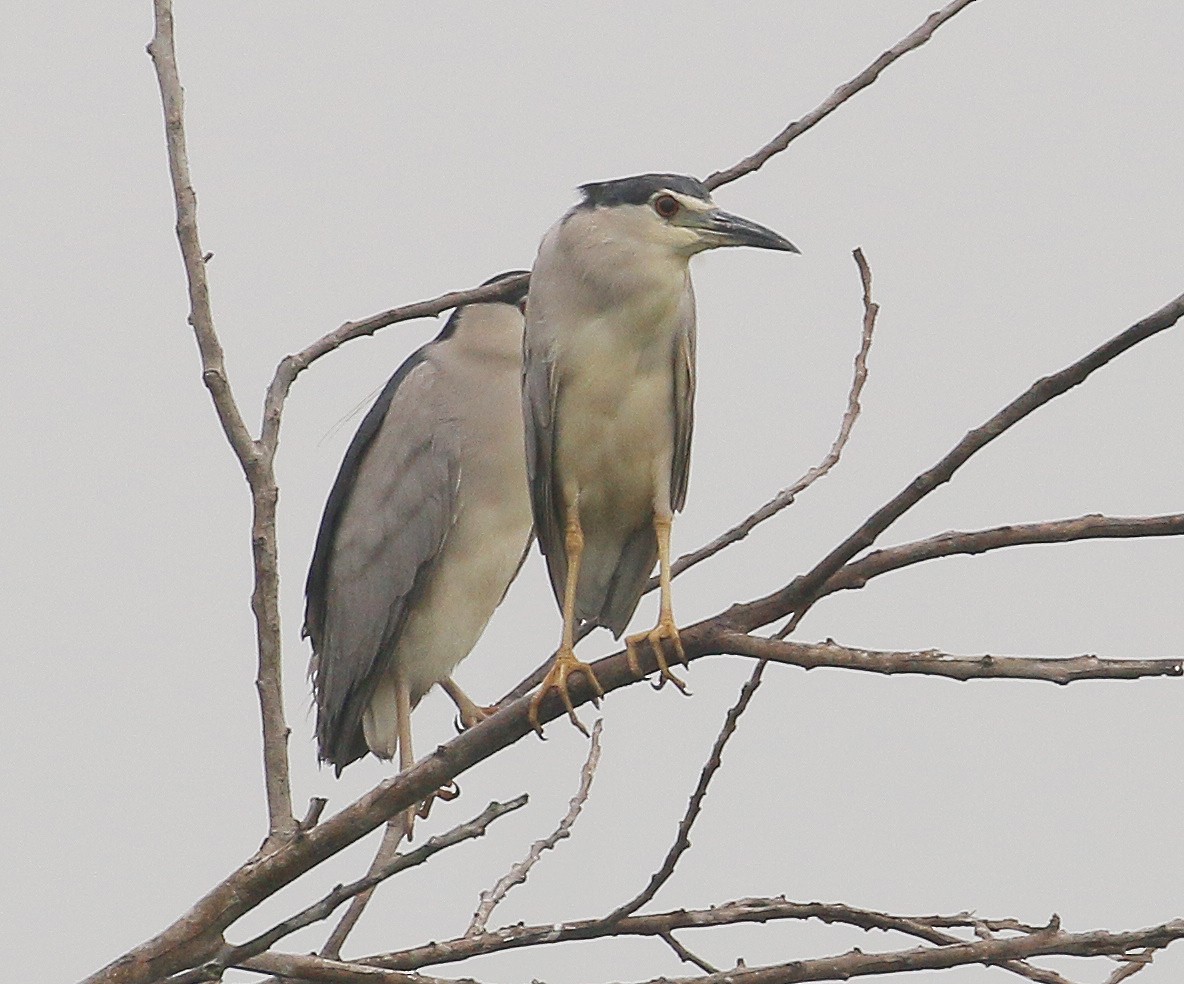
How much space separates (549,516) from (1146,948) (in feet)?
4.52

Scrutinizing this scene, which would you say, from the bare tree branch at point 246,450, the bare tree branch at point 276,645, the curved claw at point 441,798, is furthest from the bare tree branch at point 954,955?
the curved claw at point 441,798

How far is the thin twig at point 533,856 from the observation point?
2346 millimetres

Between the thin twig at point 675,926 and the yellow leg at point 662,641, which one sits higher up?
the yellow leg at point 662,641

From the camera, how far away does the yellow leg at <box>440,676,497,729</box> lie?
4.66m

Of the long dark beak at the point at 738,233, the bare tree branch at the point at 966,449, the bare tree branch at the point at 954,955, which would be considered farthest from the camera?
the long dark beak at the point at 738,233

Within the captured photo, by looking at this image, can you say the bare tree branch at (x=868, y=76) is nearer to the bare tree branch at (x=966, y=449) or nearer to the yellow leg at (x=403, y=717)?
the bare tree branch at (x=966, y=449)

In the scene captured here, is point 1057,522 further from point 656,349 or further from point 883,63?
point 656,349

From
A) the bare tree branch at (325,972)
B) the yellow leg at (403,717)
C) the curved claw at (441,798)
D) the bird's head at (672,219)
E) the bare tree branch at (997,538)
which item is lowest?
the bare tree branch at (325,972)

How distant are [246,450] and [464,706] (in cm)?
243

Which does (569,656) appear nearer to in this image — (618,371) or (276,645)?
(276,645)

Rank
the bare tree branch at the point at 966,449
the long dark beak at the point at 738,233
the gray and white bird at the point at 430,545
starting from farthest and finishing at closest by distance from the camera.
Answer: the gray and white bird at the point at 430,545
the long dark beak at the point at 738,233
the bare tree branch at the point at 966,449

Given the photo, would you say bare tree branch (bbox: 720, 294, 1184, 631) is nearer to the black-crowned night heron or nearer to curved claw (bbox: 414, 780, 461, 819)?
the black-crowned night heron

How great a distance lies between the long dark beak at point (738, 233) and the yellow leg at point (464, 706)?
6.90ft

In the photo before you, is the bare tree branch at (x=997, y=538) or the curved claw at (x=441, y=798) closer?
the bare tree branch at (x=997, y=538)
